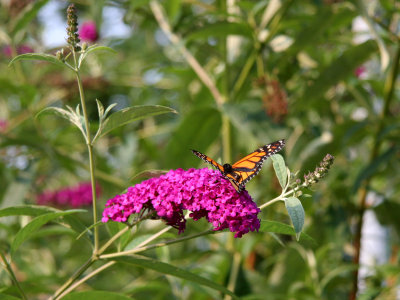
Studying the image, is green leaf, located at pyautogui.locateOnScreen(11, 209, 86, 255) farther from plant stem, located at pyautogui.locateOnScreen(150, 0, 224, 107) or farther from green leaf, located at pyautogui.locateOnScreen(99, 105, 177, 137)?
plant stem, located at pyautogui.locateOnScreen(150, 0, 224, 107)

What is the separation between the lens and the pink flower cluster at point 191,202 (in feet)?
3.91

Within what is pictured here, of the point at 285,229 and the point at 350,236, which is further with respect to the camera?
the point at 350,236

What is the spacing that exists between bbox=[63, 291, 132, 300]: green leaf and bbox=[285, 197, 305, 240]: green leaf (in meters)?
0.43

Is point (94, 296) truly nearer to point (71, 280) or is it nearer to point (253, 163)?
point (71, 280)

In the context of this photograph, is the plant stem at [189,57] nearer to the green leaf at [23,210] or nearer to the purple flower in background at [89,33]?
the green leaf at [23,210]

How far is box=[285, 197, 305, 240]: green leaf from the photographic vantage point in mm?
1042

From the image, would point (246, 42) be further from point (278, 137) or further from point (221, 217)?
point (221, 217)

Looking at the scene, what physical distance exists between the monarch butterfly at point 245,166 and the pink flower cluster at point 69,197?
216 centimetres

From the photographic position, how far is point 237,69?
8.25 feet

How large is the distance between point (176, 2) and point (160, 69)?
1.24ft

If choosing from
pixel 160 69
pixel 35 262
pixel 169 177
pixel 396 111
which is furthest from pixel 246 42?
pixel 35 262

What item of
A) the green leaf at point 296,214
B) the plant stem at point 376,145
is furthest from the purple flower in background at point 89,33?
the green leaf at point 296,214

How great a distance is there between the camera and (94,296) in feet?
4.05

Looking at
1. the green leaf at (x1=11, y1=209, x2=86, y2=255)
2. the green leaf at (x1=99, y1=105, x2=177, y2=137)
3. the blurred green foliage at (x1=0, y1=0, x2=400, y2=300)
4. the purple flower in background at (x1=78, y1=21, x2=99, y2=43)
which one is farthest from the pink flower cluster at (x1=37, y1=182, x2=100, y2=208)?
the green leaf at (x1=99, y1=105, x2=177, y2=137)
